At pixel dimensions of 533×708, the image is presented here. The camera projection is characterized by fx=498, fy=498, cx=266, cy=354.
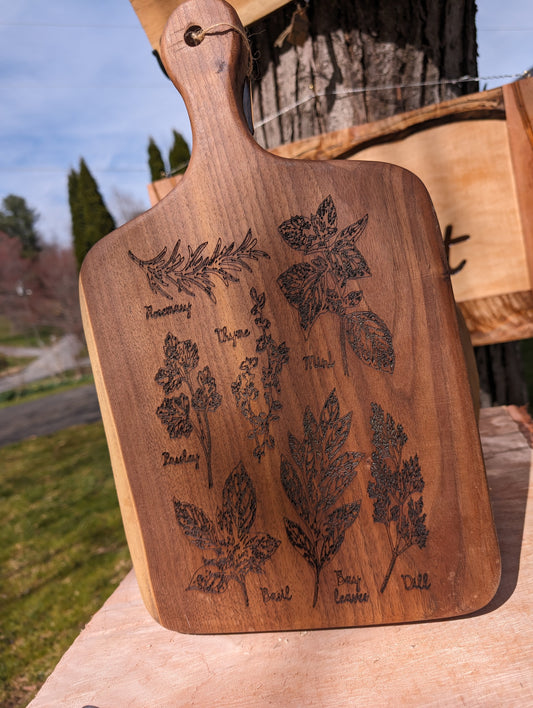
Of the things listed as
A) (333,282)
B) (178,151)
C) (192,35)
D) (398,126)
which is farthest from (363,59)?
(178,151)

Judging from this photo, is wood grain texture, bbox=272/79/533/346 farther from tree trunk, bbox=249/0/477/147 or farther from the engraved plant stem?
the engraved plant stem

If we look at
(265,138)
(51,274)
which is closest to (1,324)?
(51,274)

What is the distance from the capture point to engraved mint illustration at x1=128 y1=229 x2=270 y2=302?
2.16ft

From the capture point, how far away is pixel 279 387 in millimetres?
663

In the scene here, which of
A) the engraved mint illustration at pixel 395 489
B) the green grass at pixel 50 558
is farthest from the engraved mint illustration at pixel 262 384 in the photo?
the green grass at pixel 50 558

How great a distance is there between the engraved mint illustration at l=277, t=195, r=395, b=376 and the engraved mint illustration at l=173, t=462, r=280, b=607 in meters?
0.22

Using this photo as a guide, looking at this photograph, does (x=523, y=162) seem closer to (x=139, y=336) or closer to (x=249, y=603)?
(x=139, y=336)

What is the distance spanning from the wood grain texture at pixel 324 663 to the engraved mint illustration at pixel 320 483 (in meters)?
0.09

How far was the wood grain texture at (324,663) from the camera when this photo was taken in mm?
539

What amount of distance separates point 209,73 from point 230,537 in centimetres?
62

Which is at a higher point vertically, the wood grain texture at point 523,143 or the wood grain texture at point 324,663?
the wood grain texture at point 523,143

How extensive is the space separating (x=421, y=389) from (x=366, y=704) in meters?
0.36

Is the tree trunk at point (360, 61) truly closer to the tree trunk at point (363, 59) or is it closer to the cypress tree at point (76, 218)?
the tree trunk at point (363, 59)

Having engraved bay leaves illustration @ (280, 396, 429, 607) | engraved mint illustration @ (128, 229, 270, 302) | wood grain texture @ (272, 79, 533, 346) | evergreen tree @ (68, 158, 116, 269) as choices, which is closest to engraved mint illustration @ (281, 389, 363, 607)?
engraved bay leaves illustration @ (280, 396, 429, 607)
